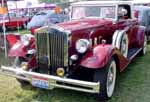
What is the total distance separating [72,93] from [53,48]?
42.7 inches

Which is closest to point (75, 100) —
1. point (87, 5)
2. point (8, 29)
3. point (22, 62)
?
point (22, 62)

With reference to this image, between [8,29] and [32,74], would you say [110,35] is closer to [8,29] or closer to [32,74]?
[32,74]

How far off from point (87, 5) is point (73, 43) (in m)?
1.98

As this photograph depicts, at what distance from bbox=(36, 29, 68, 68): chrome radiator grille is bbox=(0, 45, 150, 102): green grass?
71cm

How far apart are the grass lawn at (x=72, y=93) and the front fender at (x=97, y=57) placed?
0.86 m

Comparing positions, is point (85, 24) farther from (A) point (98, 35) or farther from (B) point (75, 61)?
(B) point (75, 61)

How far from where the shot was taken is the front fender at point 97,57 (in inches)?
178

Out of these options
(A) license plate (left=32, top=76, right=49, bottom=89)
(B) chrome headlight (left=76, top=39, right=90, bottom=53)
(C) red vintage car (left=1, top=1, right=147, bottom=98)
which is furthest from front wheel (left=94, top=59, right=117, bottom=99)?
(A) license plate (left=32, top=76, right=49, bottom=89)

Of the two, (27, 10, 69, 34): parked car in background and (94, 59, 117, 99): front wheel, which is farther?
(27, 10, 69, 34): parked car in background

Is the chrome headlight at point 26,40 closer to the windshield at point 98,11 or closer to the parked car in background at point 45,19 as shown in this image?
the windshield at point 98,11

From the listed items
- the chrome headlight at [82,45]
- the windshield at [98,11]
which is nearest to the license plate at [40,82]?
the chrome headlight at [82,45]

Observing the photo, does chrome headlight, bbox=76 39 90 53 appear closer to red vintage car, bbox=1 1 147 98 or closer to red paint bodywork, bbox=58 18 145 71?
red vintage car, bbox=1 1 147 98

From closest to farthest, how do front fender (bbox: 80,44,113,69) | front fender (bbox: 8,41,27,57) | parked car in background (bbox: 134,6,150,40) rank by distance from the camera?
front fender (bbox: 80,44,113,69)
front fender (bbox: 8,41,27,57)
parked car in background (bbox: 134,6,150,40)

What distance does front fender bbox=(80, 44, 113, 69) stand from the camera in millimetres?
4510
